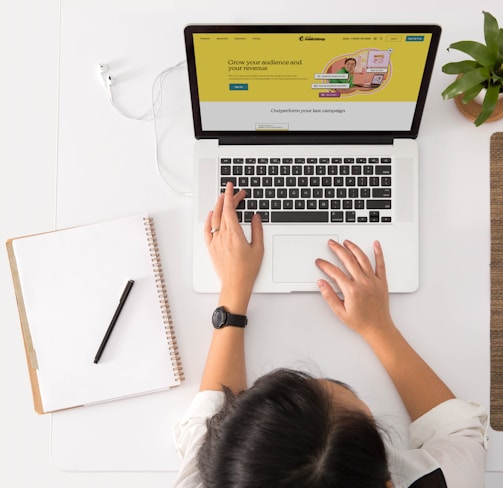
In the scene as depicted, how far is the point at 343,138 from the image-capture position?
3.16 feet

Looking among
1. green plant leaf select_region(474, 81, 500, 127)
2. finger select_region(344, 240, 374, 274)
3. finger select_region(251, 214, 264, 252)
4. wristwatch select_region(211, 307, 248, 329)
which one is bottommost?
wristwatch select_region(211, 307, 248, 329)

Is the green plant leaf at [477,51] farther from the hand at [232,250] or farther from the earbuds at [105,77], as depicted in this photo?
the earbuds at [105,77]

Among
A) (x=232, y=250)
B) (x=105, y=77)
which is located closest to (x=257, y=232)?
(x=232, y=250)

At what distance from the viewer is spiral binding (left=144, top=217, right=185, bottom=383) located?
949mm

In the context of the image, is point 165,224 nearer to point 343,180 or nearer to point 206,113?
point 206,113

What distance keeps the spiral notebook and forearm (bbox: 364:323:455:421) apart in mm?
330

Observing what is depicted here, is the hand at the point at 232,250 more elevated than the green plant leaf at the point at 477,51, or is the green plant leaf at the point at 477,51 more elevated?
the green plant leaf at the point at 477,51

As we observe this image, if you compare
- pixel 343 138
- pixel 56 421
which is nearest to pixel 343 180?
pixel 343 138

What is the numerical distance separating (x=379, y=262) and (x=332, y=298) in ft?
0.32

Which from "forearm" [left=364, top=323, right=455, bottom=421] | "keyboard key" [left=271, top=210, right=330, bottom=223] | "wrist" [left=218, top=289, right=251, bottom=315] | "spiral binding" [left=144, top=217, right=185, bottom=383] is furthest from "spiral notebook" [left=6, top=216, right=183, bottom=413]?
"forearm" [left=364, top=323, right=455, bottom=421]

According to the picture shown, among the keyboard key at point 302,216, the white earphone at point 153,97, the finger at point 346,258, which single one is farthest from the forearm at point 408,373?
the white earphone at point 153,97

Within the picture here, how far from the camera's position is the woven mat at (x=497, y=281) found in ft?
3.09

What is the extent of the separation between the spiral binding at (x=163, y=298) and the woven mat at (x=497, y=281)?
51 centimetres

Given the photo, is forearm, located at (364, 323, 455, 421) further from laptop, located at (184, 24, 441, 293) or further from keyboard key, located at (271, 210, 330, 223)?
keyboard key, located at (271, 210, 330, 223)
